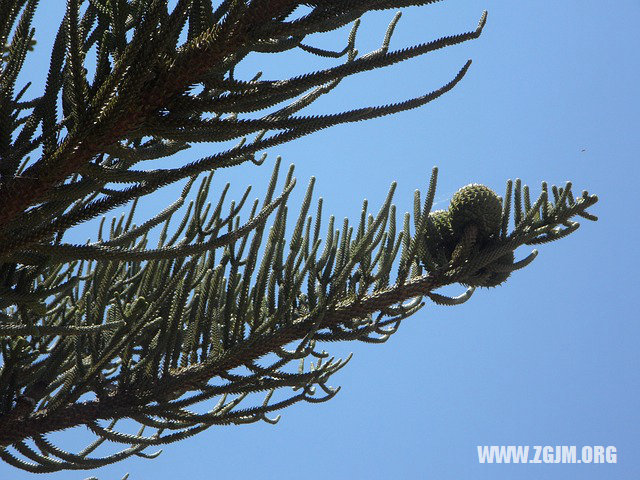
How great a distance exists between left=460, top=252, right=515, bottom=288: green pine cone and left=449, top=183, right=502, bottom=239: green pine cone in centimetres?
11

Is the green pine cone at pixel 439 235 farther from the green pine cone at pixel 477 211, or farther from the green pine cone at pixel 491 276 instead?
the green pine cone at pixel 491 276

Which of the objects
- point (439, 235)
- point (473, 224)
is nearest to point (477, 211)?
point (473, 224)

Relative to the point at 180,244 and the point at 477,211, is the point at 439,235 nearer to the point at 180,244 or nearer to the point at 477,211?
the point at 477,211

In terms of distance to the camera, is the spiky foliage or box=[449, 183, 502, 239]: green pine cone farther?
box=[449, 183, 502, 239]: green pine cone

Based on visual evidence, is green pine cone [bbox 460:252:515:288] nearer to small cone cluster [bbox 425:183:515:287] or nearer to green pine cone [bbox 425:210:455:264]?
small cone cluster [bbox 425:183:515:287]

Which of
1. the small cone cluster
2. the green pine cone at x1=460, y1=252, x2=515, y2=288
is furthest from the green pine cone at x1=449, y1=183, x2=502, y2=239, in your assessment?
the green pine cone at x1=460, y1=252, x2=515, y2=288

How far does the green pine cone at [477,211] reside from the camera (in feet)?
8.86

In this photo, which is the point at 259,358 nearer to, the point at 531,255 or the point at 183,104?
the point at 531,255

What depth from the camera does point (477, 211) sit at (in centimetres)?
269

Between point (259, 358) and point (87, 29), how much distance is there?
133cm

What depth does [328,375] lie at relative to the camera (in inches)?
104

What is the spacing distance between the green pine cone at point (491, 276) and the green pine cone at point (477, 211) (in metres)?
0.11

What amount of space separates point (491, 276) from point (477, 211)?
0.28 meters

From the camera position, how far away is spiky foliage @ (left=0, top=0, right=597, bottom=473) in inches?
49.7
